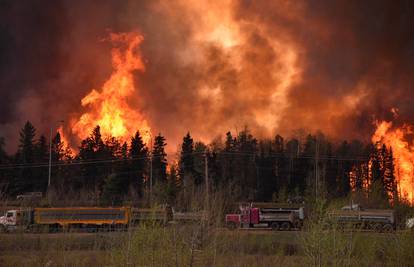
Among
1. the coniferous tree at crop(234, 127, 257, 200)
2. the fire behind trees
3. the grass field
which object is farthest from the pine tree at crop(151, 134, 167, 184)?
the grass field

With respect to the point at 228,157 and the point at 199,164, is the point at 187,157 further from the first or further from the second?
the point at 228,157

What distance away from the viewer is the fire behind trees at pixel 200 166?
94.1 m

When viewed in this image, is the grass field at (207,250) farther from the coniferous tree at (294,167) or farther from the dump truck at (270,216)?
the coniferous tree at (294,167)

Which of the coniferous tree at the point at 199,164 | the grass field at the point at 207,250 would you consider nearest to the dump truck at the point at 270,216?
the coniferous tree at the point at 199,164

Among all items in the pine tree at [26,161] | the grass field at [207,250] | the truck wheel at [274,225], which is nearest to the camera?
the grass field at [207,250]

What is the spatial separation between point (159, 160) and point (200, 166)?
30.6ft

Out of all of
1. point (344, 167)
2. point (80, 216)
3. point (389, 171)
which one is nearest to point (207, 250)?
point (80, 216)

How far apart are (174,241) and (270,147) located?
324 ft

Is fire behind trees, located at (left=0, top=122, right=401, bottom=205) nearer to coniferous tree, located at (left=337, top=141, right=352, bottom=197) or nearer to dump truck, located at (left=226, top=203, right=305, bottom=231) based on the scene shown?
coniferous tree, located at (left=337, top=141, right=352, bottom=197)

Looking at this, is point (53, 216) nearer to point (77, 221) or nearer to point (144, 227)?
point (77, 221)

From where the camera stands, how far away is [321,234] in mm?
18141

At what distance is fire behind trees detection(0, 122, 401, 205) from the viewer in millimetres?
94125

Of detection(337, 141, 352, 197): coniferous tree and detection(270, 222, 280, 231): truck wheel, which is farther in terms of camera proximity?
detection(337, 141, 352, 197): coniferous tree

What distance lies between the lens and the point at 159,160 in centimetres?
10169
